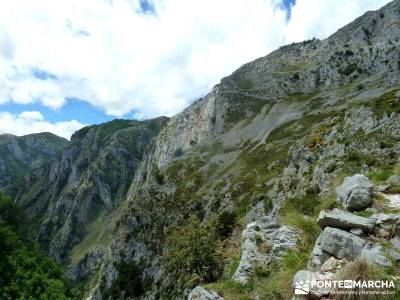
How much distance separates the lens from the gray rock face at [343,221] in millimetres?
13789

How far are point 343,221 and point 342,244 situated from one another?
3.71 feet

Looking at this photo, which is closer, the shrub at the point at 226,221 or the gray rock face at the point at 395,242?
the gray rock face at the point at 395,242

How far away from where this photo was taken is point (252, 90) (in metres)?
189

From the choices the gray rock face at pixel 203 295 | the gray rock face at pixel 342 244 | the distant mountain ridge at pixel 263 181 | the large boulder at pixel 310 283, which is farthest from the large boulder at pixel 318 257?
the gray rock face at pixel 203 295

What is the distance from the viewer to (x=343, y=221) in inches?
556

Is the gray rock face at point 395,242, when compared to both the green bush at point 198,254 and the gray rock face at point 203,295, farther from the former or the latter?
the green bush at point 198,254

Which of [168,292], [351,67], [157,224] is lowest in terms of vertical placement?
[168,292]

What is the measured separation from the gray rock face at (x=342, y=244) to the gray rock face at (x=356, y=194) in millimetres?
2339

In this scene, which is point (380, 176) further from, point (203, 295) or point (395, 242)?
point (203, 295)

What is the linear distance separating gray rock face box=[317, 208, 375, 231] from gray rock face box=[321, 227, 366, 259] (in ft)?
1.69

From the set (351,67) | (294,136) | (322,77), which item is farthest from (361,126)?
(322,77)

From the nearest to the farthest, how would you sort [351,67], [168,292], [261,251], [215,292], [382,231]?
[382,231]
[215,292]
[261,251]
[168,292]
[351,67]

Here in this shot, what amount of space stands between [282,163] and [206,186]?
26037 millimetres

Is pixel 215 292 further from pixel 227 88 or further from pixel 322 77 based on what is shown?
pixel 227 88
